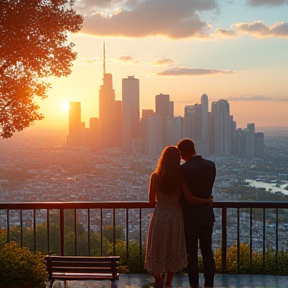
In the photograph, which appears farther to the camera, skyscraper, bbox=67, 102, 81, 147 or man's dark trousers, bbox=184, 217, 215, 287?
skyscraper, bbox=67, 102, 81, 147

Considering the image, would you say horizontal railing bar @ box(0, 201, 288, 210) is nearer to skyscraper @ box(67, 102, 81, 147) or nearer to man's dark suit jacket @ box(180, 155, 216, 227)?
man's dark suit jacket @ box(180, 155, 216, 227)

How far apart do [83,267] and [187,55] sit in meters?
9.60

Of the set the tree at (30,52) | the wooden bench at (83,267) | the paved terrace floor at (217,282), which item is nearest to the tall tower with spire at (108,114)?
the tree at (30,52)

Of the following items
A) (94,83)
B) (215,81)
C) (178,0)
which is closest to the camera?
(178,0)

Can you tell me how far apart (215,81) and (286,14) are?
805 centimetres

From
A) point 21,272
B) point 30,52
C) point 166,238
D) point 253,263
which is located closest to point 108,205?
point 21,272

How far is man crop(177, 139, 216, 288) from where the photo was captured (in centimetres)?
504

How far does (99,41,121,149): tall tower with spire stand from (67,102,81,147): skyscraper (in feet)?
2.63

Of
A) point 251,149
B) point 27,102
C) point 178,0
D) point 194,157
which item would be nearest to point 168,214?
point 194,157

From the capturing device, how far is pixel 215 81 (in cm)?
1867

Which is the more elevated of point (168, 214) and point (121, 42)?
point (121, 42)

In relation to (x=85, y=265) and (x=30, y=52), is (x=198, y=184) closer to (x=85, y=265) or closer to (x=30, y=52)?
(x=85, y=265)

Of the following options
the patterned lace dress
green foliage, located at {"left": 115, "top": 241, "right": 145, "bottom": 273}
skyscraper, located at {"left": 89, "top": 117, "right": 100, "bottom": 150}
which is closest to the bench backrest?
the patterned lace dress

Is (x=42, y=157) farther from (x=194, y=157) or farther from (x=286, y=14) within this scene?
(x=194, y=157)
